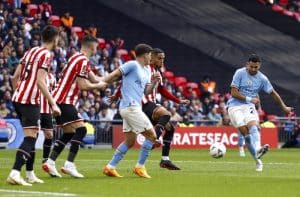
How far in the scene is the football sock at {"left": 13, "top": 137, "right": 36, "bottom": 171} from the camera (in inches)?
585

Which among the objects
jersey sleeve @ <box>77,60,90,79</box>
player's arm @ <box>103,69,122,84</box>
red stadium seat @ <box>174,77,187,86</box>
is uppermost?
red stadium seat @ <box>174,77,187,86</box>

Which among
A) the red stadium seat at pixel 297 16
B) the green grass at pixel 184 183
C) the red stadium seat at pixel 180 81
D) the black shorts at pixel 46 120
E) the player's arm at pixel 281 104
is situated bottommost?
the green grass at pixel 184 183

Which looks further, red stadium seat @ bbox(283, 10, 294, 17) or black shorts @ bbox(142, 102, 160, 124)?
red stadium seat @ bbox(283, 10, 294, 17)

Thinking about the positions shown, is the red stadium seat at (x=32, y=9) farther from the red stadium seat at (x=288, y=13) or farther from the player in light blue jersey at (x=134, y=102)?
the player in light blue jersey at (x=134, y=102)

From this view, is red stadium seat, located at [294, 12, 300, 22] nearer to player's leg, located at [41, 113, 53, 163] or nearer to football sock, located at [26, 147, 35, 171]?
player's leg, located at [41, 113, 53, 163]

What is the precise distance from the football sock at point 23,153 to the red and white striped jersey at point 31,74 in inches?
23.2

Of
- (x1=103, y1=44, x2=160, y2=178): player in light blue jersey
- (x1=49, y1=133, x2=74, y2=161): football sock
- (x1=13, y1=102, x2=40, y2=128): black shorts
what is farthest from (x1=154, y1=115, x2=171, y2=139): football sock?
(x1=13, y1=102, x2=40, y2=128): black shorts

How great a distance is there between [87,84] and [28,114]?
5.77ft

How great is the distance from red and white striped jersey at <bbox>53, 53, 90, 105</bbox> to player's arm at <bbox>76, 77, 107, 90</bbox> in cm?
8

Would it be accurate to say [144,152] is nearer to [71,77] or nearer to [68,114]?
[68,114]

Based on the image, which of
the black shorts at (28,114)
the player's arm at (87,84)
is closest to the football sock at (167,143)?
the player's arm at (87,84)

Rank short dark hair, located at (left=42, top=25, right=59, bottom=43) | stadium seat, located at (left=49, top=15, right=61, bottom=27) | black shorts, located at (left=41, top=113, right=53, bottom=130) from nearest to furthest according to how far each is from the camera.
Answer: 1. short dark hair, located at (left=42, top=25, right=59, bottom=43)
2. black shorts, located at (left=41, top=113, right=53, bottom=130)
3. stadium seat, located at (left=49, top=15, right=61, bottom=27)

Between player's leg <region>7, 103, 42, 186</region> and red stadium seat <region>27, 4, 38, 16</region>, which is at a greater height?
red stadium seat <region>27, 4, 38, 16</region>

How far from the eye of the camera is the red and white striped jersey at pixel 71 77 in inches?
664
